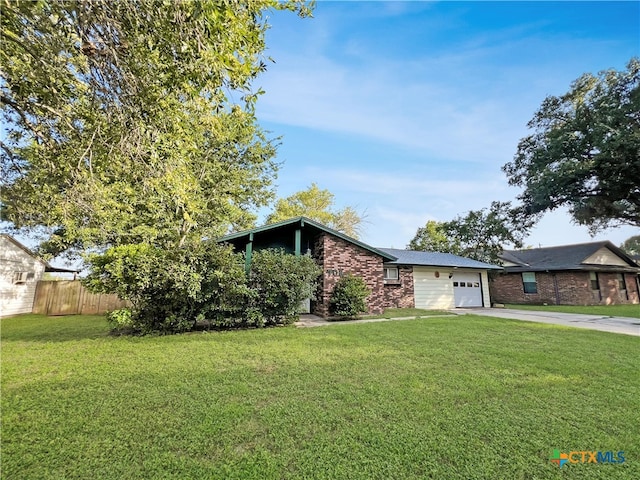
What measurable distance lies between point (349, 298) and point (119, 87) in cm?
899

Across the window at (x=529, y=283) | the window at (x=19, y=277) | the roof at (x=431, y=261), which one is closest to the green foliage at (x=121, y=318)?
the window at (x=19, y=277)

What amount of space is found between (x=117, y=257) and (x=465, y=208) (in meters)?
26.2

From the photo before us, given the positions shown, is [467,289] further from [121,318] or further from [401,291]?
[121,318]

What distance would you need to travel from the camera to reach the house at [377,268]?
11109 millimetres

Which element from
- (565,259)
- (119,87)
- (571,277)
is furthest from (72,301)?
(565,259)

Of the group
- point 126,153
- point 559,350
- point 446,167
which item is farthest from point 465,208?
point 126,153

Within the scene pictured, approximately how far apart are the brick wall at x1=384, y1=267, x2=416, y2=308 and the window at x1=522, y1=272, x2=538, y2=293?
37.7 feet

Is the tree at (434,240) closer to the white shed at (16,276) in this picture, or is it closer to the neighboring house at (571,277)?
the neighboring house at (571,277)

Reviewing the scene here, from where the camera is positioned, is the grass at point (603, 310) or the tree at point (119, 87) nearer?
the tree at point (119, 87)

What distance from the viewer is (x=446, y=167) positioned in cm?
1379

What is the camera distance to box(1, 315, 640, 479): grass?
2197 millimetres

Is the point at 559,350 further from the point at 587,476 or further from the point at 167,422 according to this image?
the point at 167,422

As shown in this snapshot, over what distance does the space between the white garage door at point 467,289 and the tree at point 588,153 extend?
6525 mm

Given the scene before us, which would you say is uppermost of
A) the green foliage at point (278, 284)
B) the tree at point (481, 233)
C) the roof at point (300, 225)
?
the tree at point (481, 233)
